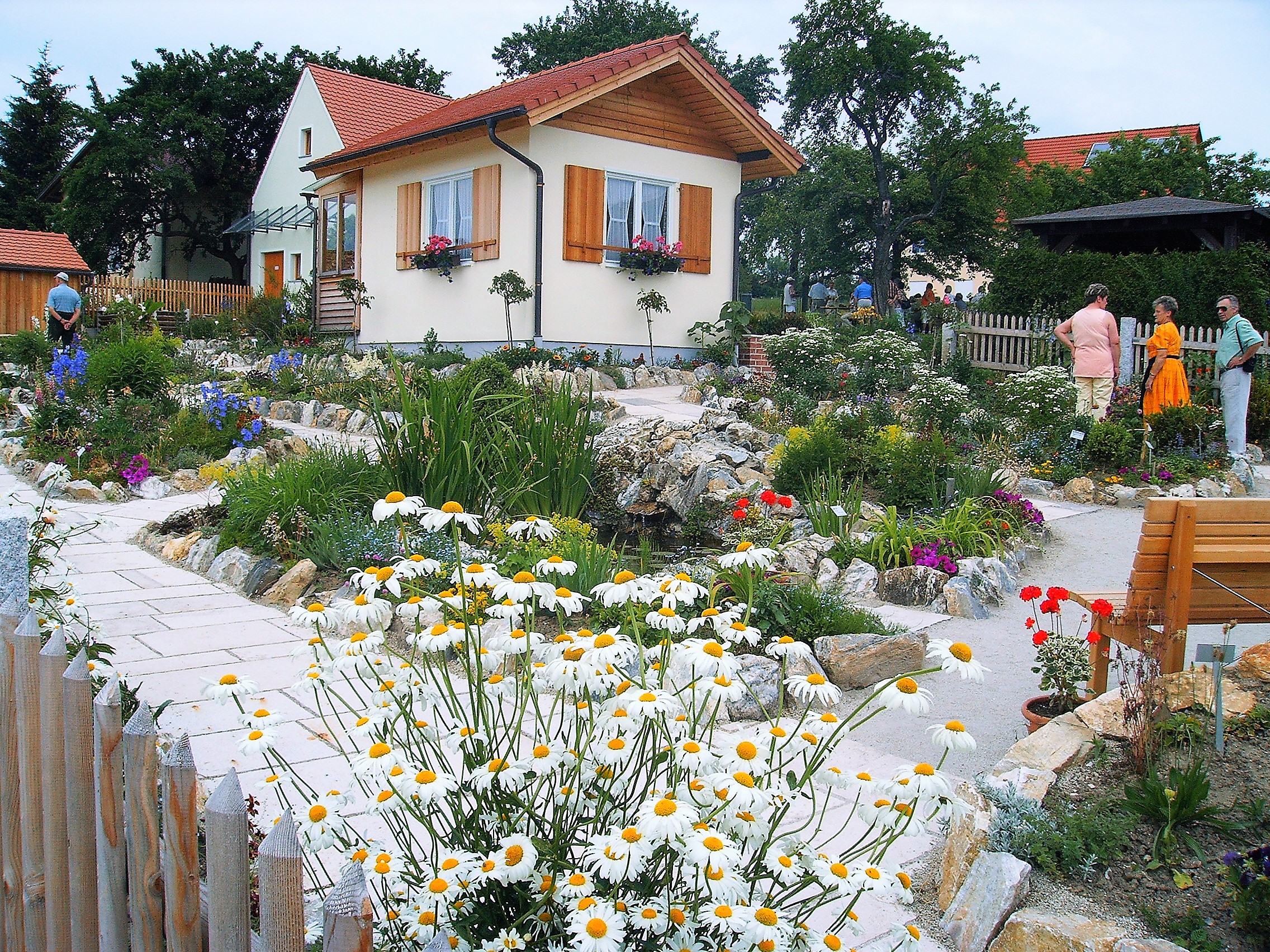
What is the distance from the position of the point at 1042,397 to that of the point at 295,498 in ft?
24.4

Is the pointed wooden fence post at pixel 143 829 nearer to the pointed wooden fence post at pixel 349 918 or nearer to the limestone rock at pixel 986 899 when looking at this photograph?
the pointed wooden fence post at pixel 349 918

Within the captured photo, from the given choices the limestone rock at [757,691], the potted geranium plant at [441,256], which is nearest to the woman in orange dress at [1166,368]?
the limestone rock at [757,691]

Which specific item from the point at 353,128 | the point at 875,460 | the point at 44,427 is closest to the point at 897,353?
the point at 875,460

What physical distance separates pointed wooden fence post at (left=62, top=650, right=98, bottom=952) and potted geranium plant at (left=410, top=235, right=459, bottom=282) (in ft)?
43.6

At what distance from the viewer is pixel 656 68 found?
14.1 metres

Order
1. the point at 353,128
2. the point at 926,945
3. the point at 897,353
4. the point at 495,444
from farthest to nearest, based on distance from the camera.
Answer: the point at 353,128
the point at 897,353
the point at 495,444
the point at 926,945

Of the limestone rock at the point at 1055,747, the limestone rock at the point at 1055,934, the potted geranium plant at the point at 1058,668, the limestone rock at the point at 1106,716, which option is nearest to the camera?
the limestone rock at the point at 1055,934

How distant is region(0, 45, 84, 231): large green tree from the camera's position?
33719 millimetres

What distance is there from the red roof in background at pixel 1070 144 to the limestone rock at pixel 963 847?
36471 millimetres

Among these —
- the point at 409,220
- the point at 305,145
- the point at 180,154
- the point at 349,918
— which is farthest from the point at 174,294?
the point at 349,918

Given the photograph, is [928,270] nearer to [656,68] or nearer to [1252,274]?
[1252,274]

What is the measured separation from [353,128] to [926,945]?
23.8 meters

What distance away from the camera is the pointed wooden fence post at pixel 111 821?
1.78 meters

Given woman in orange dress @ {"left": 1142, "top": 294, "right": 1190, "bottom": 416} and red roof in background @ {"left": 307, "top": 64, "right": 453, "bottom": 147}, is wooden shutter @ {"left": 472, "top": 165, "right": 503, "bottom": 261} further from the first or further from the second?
red roof in background @ {"left": 307, "top": 64, "right": 453, "bottom": 147}
